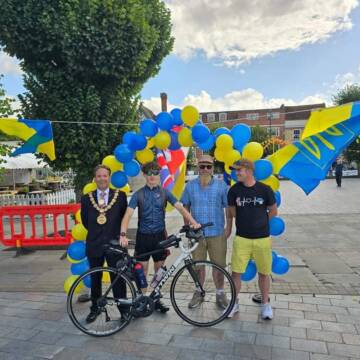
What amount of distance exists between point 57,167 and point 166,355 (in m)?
5.18

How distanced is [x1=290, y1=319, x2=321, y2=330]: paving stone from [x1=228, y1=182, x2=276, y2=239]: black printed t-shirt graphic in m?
0.95

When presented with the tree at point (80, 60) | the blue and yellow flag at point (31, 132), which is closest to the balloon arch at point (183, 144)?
the blue and yellow flag at point (31, 132)

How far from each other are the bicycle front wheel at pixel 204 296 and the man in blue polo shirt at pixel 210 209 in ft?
0.19

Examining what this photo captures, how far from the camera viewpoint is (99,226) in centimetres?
370

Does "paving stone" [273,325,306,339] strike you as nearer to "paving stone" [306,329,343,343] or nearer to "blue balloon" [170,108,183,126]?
"paving stone" [306,329,343,343]

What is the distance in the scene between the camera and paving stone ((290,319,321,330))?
3.49 meters

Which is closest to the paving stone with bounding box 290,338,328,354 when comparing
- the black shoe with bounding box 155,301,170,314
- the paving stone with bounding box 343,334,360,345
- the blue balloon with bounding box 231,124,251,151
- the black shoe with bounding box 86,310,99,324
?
the paving stone with bounding box 343,334,360,345

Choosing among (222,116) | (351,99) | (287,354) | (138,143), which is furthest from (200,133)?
(222,116)

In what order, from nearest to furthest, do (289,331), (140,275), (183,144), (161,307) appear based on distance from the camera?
(289,331) < (140,275) < (161,307) < (183,144)

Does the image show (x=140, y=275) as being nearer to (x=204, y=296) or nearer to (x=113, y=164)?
(x=204, y=296)

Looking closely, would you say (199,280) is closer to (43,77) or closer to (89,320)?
(89,320)

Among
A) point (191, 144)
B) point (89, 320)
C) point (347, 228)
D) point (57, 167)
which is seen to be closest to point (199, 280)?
point (89, 320)

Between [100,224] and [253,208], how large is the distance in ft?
5.45

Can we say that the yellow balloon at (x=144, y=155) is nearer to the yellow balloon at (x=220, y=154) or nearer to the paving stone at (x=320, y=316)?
the yellow balloon at (x=220, y=154)
